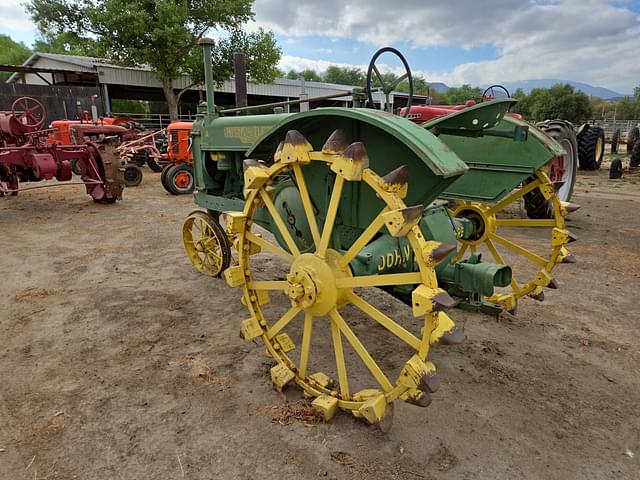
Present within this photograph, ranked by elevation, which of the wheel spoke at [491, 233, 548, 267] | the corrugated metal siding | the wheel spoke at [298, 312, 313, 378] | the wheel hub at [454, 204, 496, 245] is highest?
the corrugated metal siding

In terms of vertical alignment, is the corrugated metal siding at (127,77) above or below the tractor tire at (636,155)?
above

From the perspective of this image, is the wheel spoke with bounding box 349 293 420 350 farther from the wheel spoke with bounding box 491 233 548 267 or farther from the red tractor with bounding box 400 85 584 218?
the red tractor with bounding box 400 85 584 218

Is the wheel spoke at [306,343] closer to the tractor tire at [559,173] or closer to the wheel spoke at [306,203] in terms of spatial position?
the wheel spoke at [306,203]

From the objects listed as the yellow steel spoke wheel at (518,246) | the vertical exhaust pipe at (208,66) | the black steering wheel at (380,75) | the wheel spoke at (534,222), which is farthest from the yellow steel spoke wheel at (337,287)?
the vertical exhaust pipe at (208,66)

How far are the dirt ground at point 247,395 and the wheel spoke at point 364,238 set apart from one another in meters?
0.82

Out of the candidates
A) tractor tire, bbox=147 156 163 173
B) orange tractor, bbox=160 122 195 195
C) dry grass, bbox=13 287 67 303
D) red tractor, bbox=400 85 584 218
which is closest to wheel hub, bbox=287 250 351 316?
dry grass, bbox=13 287 67 303

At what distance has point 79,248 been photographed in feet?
17.7

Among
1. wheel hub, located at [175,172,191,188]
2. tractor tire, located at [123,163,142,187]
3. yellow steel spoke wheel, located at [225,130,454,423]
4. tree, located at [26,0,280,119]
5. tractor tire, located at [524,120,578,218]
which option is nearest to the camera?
yellow steel spoke wheel, located at [225,130,454,423]

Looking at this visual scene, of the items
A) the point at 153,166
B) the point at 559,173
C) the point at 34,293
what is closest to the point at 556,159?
the point at 559,173

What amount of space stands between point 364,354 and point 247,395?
2.54ft

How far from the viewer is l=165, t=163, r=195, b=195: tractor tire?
8898 millimetres

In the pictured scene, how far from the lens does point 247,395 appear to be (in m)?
2.45

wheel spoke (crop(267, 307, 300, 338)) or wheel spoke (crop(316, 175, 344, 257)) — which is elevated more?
wheel spoke (crop(316, 175, 344, 257))

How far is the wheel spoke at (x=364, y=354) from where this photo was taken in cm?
201
